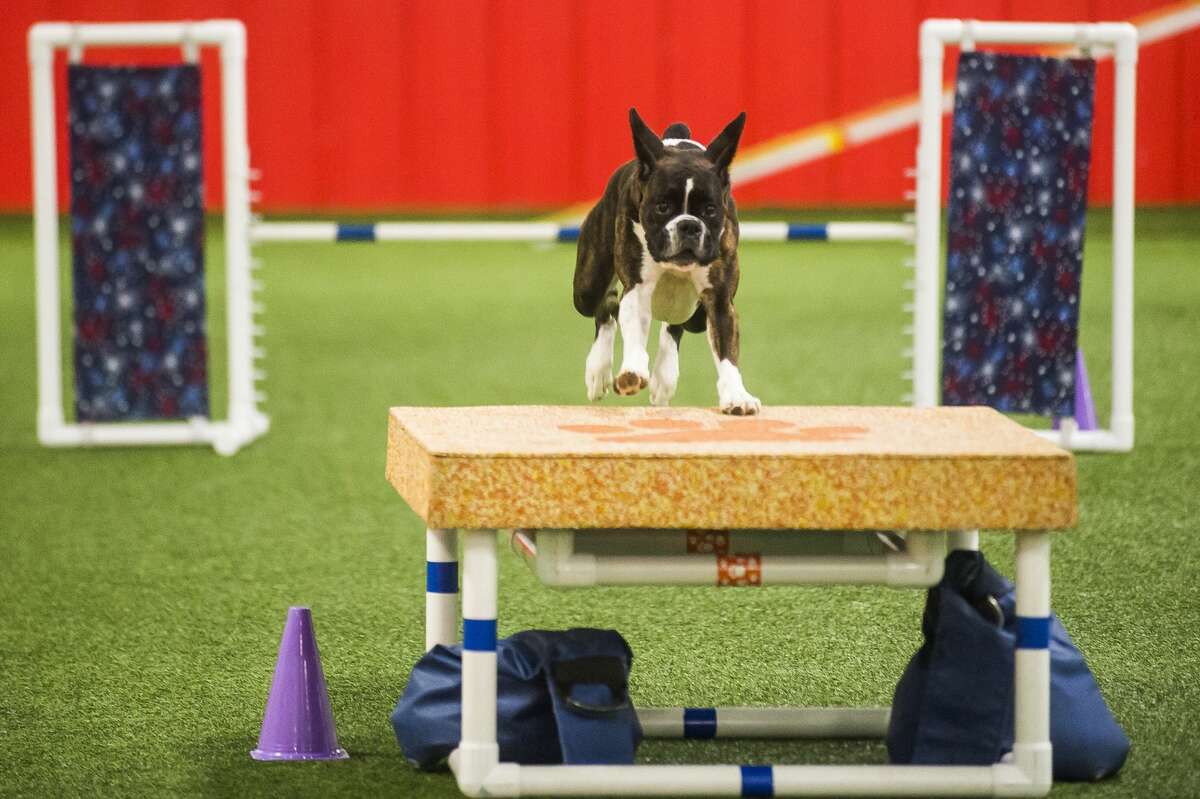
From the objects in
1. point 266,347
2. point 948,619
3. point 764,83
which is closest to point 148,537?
point 948,619

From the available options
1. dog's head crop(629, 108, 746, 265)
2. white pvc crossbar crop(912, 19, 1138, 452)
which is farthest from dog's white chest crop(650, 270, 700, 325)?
white pvc crossbar crop(912, 19, 1138, 452)

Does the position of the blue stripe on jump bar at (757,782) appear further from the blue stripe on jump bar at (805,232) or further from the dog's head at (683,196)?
the blue stripe on jump bar at (805,232)

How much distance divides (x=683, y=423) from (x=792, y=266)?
24.8 ft

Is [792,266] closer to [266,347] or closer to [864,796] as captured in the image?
[266,347]

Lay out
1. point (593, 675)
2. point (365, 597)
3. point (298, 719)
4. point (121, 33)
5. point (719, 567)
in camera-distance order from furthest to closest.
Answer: point (121, 33) → point (365, 597) → point (298, 719) → point (593, 675) → point (719, 567)

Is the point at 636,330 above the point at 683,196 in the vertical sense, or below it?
below

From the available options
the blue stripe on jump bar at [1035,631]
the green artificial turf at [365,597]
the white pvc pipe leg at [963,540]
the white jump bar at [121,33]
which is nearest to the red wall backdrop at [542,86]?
the green artificial turf at [365,597]

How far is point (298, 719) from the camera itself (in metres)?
A: 2.44

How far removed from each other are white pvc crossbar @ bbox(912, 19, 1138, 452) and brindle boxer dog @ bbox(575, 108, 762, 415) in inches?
89.0

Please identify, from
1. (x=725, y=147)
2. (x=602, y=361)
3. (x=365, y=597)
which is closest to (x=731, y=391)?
(x=602, y=361)

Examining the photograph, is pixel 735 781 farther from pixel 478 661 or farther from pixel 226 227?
pixel 226 227

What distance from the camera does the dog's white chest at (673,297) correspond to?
222 centimetres

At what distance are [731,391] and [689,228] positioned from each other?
0.33 m

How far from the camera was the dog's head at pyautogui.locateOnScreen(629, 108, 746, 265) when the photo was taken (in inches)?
81.3
